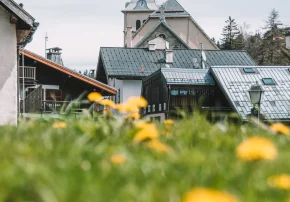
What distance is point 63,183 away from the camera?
187 cm

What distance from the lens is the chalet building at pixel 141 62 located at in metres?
58.1

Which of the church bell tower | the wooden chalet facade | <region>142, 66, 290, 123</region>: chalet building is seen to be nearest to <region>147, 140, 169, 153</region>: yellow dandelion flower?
<region>142, 66, 290, 123</region>: chalet building

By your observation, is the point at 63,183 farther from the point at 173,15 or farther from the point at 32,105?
the point at 173,15

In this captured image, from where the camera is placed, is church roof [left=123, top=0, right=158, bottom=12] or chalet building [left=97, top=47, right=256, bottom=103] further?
church roof [left=123, top=0, right=158, bottom=12]

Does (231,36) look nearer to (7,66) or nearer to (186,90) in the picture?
(186,90)

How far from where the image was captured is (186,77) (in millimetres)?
Result: 50250

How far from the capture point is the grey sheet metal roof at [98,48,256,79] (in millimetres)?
58812

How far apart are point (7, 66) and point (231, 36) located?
80.2 metres

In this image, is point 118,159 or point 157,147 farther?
point 157,147

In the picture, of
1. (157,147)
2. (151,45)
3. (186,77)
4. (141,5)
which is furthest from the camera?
(141,5)

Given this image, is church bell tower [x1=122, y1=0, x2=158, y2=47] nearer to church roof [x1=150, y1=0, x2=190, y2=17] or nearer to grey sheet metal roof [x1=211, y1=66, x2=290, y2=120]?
church roof [x1=150, y1=0, x2=190, y2=17]

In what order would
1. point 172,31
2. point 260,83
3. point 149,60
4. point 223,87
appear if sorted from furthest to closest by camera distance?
point 172,31, point 149,60, point 260,83, point 223,87

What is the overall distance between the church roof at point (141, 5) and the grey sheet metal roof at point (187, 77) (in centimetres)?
6266

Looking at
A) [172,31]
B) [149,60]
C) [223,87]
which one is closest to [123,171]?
[223,87]
